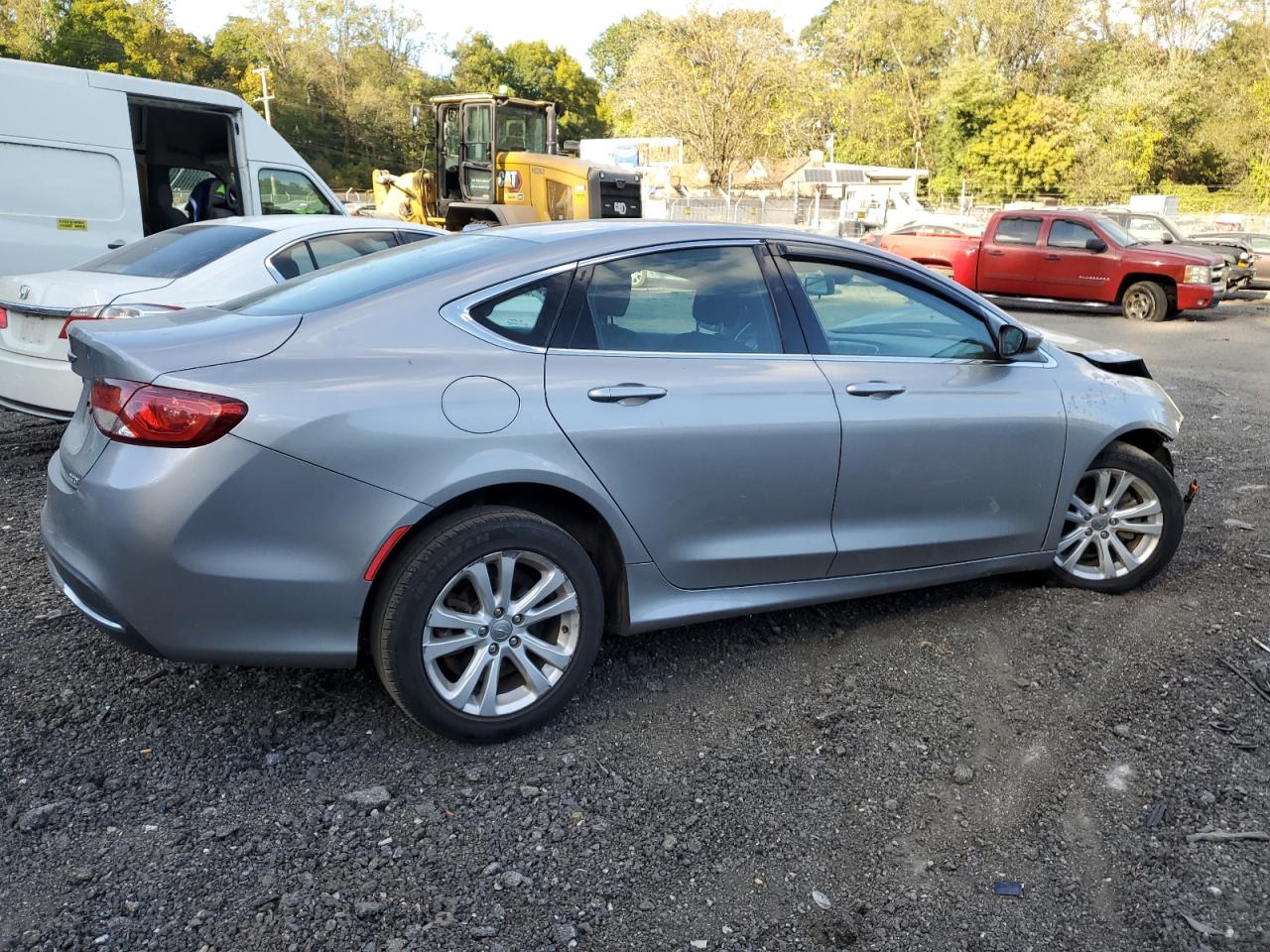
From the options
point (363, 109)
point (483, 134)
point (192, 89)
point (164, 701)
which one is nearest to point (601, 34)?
point (363, 109)

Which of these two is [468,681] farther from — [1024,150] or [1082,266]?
[1024,150]

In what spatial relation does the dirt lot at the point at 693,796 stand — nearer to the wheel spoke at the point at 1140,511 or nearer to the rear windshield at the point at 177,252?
the wheel spoke at the point at 1140,511

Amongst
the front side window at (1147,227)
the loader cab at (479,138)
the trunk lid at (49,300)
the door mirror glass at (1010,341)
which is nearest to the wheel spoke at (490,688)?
the door mirror glass at (1010,341)

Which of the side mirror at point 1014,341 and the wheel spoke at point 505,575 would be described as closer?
the wheel spoke at point 505,575

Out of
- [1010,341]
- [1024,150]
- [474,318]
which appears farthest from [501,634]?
[1024,150]

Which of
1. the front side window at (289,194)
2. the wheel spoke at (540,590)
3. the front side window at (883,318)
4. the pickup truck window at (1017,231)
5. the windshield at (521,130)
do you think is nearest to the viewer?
the wheel spoke at (540,590)

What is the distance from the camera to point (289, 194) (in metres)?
10.8

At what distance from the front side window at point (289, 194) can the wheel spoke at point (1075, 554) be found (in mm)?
8378

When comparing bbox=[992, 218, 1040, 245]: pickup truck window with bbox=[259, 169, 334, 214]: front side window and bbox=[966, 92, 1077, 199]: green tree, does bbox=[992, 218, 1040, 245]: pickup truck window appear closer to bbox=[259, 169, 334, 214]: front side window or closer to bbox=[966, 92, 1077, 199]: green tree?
bbox=[259, 169, 334, 214]: front side window

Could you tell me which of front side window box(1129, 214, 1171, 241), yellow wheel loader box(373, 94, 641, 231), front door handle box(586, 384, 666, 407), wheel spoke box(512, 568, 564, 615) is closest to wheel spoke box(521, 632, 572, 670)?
wheel spoke box(512, 568, 564, 615)

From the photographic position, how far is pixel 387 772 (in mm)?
3070

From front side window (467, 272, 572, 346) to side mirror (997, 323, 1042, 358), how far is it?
1799 mm

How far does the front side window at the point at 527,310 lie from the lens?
3.21 meters

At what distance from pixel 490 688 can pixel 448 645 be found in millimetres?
211
